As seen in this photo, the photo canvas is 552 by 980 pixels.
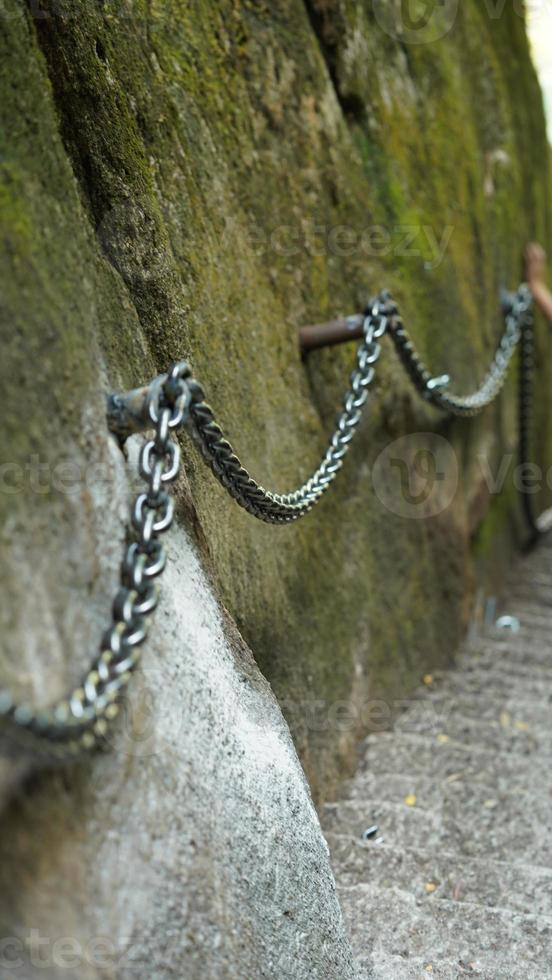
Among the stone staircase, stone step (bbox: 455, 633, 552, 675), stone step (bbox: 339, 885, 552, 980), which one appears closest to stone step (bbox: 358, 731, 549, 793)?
the stone staircase

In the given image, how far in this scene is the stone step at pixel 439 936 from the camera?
2221 mm

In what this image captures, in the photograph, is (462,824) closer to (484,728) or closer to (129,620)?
(484,728)

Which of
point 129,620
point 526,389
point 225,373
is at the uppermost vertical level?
point 225,373

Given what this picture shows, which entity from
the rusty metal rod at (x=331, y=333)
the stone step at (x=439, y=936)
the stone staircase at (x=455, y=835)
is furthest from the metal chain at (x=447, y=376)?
the stone step at (x=439, y=936)

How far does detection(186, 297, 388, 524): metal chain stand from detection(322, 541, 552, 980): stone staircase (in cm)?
100

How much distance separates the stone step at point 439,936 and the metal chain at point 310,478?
98cm

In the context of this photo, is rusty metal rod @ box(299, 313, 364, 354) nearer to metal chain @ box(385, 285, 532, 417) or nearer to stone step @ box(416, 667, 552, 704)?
metal chain @ box(385, 285, 532, 417)

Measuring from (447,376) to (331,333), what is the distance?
0.51 meters

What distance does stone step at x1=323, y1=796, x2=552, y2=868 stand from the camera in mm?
2799

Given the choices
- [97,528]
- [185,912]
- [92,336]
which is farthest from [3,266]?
[185,912]

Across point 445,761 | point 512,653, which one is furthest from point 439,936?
point 512,653

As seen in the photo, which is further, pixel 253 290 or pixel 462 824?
pixel 462 824

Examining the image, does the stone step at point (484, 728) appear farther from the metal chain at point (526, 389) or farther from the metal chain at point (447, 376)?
the metal chain at point (526, 389)

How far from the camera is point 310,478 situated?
247 cm
